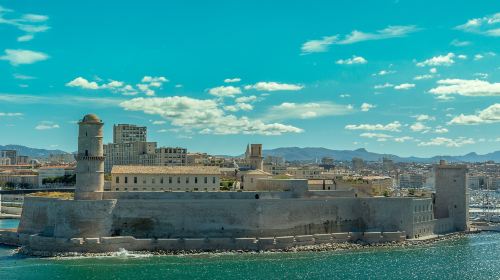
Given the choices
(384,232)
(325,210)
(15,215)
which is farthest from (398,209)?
(15,215)

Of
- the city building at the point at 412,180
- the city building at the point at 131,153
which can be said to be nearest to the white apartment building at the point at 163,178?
the city building at the point at 131,153

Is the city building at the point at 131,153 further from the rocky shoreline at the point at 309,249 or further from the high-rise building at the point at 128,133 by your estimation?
the rocky shoreline at the point at 309,249

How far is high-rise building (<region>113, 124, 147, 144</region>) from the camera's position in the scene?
13962cm

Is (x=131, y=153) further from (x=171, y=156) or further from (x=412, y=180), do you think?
(x=412, y=180)

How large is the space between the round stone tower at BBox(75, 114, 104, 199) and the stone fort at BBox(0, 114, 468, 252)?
0.23 ft

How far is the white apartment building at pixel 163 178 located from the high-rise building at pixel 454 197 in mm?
21382

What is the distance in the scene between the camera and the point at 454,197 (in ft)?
187

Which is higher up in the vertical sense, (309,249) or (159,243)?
(159,243)

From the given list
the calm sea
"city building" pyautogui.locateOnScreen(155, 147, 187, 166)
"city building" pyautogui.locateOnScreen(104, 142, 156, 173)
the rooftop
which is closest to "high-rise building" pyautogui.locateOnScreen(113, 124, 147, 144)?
"city building" pyautogui.locateOnScreen(104, 142, 156, 173)

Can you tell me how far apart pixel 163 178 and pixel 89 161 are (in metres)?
8.40

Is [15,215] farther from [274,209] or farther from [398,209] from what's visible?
[398,209]

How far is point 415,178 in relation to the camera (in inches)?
6732

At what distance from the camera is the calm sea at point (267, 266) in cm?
3588

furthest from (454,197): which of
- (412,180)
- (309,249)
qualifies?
(412,180)
